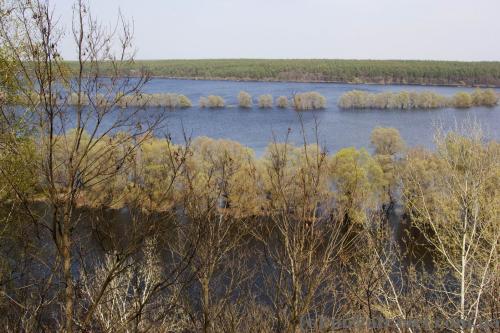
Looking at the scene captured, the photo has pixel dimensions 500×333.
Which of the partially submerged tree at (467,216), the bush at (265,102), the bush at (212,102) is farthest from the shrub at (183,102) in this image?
the partially submerged tree at (467,216)

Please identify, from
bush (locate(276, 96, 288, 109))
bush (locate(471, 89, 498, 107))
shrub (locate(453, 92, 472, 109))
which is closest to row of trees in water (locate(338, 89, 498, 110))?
shrub (locate(453, 92, 472, 109))

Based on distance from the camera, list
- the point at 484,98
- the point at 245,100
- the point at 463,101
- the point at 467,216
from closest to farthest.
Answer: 1. the point at 467,216
2. the point at 463,101
3. the point at 484,98
4. the point at 245,100

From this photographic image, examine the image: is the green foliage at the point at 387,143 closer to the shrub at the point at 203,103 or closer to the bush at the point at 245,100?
the bush at the point at 245,100

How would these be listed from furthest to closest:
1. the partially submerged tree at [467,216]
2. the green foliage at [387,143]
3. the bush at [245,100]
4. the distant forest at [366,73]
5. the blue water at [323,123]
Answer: the distant forest at [366,73]
the bush at [245,100]
the blue water at [323,123]
the green foliage at [387,143]
the partially submerged tree at [467,216]

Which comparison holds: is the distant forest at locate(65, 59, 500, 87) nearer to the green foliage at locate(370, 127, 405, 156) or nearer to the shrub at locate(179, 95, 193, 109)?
the shrub at locate(179, 95, 193, 109)

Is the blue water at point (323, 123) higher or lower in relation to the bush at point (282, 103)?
lower

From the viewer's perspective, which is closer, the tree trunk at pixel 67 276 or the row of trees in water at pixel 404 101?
the tree trunk at pixel 67 276

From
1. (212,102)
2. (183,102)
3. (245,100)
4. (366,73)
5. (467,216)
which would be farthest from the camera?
(366,73)

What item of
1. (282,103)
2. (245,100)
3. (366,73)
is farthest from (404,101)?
(366,73)

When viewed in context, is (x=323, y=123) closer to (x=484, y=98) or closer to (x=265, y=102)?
(x=265, y=102)

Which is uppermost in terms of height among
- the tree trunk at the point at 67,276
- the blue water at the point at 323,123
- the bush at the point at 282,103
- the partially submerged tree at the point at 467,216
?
the tree trunk at the point at 67,276

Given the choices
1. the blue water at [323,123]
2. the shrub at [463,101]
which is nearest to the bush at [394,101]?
the shrub at [463,101]

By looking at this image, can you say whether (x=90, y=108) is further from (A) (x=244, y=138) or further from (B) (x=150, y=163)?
(A) (x=244, y=138)

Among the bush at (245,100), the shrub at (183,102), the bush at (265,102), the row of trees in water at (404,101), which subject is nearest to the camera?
the row of trees in water at (404,101)
